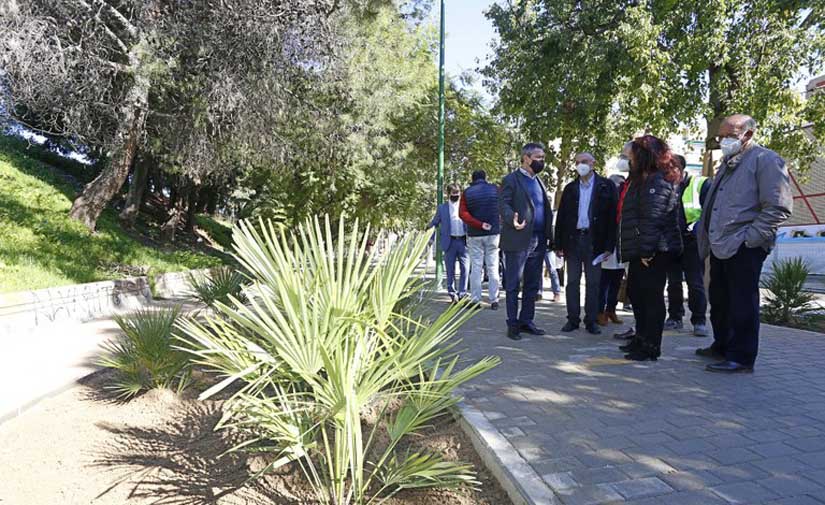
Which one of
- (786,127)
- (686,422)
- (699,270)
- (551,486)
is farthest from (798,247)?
(551,486)

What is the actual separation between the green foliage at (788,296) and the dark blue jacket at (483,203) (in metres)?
3.82

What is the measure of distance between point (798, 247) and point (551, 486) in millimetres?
19282

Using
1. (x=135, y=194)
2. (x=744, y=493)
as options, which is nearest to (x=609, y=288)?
(x=744, y=493)

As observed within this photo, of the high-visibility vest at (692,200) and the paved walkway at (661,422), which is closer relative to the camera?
the paved walkway at (661,422)

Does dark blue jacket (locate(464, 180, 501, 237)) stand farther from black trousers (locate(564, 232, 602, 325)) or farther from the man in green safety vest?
the man in green safety vest

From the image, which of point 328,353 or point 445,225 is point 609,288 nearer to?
point 445,225

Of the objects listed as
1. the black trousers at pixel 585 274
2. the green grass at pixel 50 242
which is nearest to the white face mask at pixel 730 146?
the black trousers at pixel 585 274

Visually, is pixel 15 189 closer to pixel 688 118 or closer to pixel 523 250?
pixel 523 250

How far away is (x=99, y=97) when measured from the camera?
10.5m

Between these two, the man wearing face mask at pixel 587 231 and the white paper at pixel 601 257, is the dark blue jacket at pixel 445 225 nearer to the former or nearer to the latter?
the man wearing face mask at pixel 587 231

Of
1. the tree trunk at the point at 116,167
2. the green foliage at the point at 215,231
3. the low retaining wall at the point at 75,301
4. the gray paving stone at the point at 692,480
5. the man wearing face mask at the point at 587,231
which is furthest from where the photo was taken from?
the green foliage at the point at 215,231

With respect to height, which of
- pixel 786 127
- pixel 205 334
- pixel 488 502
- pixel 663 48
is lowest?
pixel 488 502

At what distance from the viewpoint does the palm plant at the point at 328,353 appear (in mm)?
2326

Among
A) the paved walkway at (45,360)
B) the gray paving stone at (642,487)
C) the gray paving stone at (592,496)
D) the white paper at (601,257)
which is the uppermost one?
the white paper at (601,257)
